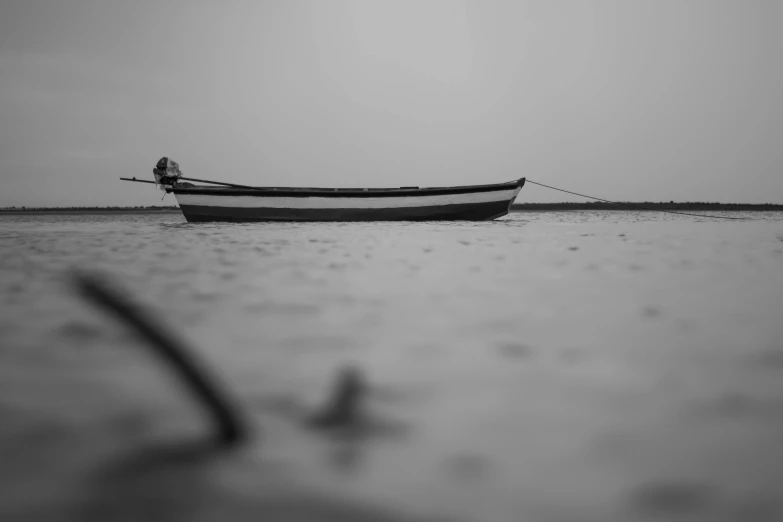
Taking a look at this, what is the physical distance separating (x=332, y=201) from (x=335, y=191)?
0.53 meters

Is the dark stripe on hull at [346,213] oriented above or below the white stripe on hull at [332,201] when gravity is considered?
below

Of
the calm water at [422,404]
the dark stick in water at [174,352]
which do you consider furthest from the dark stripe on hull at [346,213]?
the dark stick in water at [174,352]

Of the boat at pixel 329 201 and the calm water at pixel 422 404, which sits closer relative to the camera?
the calm water at pixel 422 404

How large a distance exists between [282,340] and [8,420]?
1436 mm

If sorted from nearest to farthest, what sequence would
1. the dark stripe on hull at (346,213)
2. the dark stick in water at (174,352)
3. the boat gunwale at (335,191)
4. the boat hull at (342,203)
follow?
the dark stick in water at (174,352)
the boat gunwale at (335,191)
the boat hull at (342,203)
the dark stripe on hull at (346,213)

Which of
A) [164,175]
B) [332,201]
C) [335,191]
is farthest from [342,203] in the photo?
[164,175]

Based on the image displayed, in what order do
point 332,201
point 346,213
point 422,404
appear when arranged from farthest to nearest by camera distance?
point 346,213 → point 332,201 → point 422,404

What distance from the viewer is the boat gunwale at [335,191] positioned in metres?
22.4

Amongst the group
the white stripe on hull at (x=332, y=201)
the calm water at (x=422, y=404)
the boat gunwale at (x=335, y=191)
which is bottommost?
the calm water at (x=422, y=404)

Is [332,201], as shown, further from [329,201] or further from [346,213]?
[346,213]

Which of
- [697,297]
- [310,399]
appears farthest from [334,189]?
[310,399]

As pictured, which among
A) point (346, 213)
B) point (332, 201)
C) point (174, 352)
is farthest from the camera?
point (346, 213)

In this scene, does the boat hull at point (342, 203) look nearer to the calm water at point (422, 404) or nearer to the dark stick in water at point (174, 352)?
the calm water at point (422, 404)

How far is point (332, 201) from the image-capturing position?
22.9m
